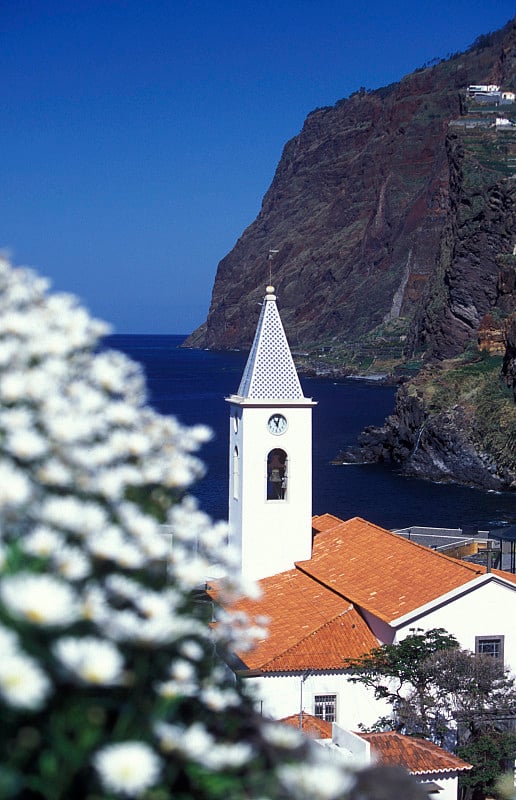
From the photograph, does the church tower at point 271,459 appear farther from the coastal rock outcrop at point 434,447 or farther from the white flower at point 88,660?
the coastal rock outcrop at point 434,447

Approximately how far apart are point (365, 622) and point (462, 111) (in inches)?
5505

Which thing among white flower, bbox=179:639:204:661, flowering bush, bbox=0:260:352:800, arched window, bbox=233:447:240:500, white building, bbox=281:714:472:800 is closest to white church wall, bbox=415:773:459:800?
white building, bbox=281:714:472:800

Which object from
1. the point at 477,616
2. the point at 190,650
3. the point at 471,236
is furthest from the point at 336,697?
the point at 471,236

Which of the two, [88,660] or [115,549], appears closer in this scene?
[88,660]

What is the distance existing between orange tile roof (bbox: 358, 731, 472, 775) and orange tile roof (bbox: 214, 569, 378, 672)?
2842 mm

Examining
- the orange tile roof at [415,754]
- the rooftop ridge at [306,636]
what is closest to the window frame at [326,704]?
the rooftop ridge at [306,636]

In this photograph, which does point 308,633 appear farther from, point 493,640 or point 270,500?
point 270,500

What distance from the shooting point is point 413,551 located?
754 inches

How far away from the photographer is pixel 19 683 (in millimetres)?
1925

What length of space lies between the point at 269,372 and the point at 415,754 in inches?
360

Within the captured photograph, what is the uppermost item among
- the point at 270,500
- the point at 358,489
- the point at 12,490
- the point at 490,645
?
the point at 12,490

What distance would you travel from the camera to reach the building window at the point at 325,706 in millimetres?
16562

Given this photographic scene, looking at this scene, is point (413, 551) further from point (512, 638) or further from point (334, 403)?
point (334, 403)

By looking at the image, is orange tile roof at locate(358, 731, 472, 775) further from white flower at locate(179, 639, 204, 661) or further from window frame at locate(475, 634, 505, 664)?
white flower at locate(179, 639, 204, 661)
